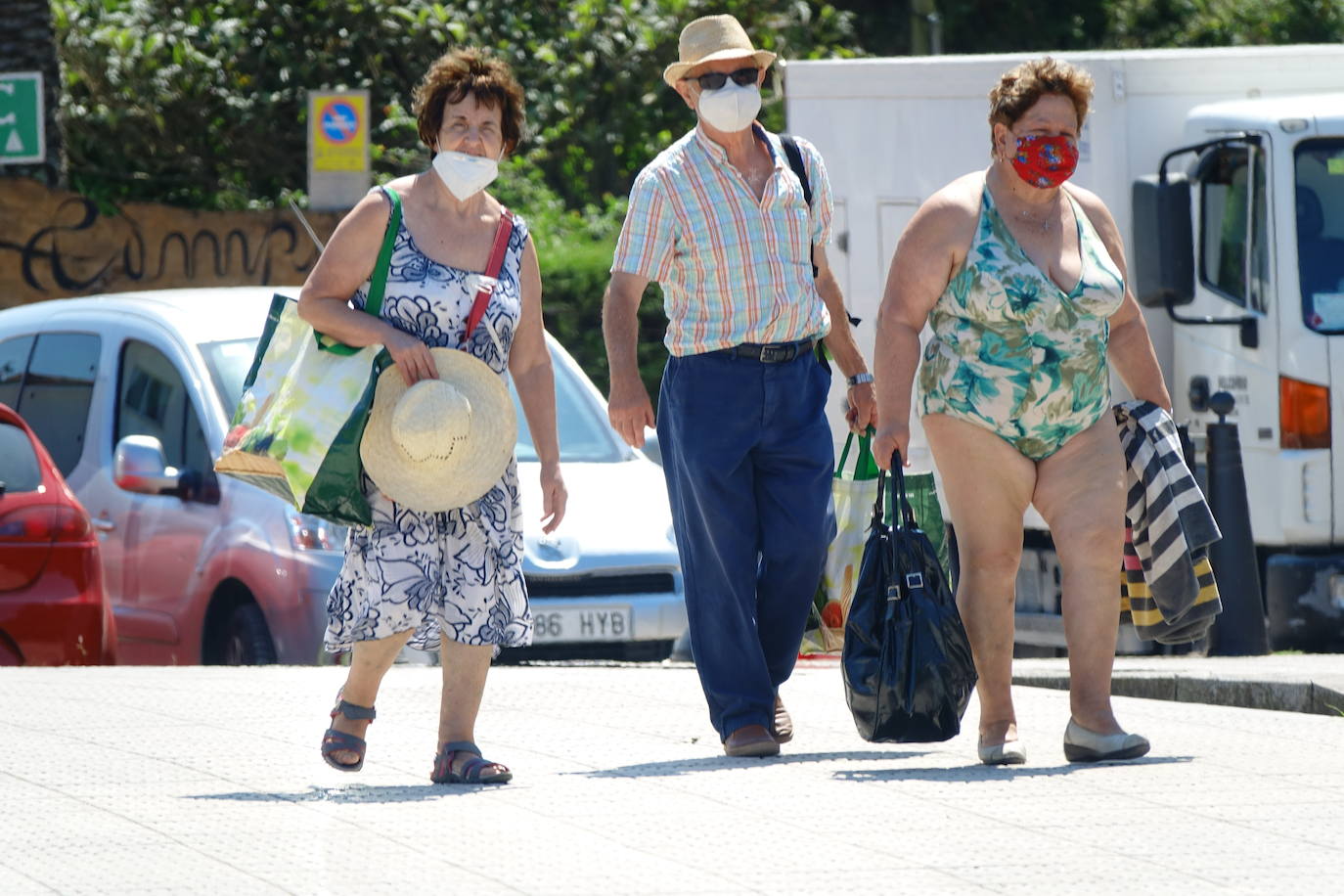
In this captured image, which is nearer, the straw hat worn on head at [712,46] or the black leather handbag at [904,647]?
the black leather handbag at [904,647]

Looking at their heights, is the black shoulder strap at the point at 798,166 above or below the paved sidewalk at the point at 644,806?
above

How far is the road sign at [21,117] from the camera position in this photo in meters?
14.0

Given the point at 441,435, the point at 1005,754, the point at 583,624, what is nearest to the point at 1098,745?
the point at 1005,754

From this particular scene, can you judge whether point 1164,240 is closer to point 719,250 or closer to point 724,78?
point 724,78

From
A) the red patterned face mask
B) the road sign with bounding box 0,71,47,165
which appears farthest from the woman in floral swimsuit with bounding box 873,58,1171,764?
the road sign with bounding box 0,71,47,165

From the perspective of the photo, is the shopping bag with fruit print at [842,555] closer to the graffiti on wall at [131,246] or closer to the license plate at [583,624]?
the license plate at [583,624]

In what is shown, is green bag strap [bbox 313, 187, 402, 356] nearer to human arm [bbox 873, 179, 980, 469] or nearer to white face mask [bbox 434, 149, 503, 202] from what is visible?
white face mask [bbox 434, 149, 503, 202]

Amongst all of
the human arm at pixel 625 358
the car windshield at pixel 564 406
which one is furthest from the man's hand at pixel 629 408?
the car windshield at pixel 564 406

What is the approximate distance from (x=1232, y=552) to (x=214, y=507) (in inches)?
160

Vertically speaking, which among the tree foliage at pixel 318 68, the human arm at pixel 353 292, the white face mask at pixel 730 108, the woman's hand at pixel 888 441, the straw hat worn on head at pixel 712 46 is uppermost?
the tree foliage at pixel 318 68

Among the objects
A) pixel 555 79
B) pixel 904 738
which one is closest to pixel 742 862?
pixel 904 738

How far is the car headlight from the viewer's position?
929 centimetres

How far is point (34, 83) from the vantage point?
1403 centimetres

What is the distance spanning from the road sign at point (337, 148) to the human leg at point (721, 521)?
274 inches
